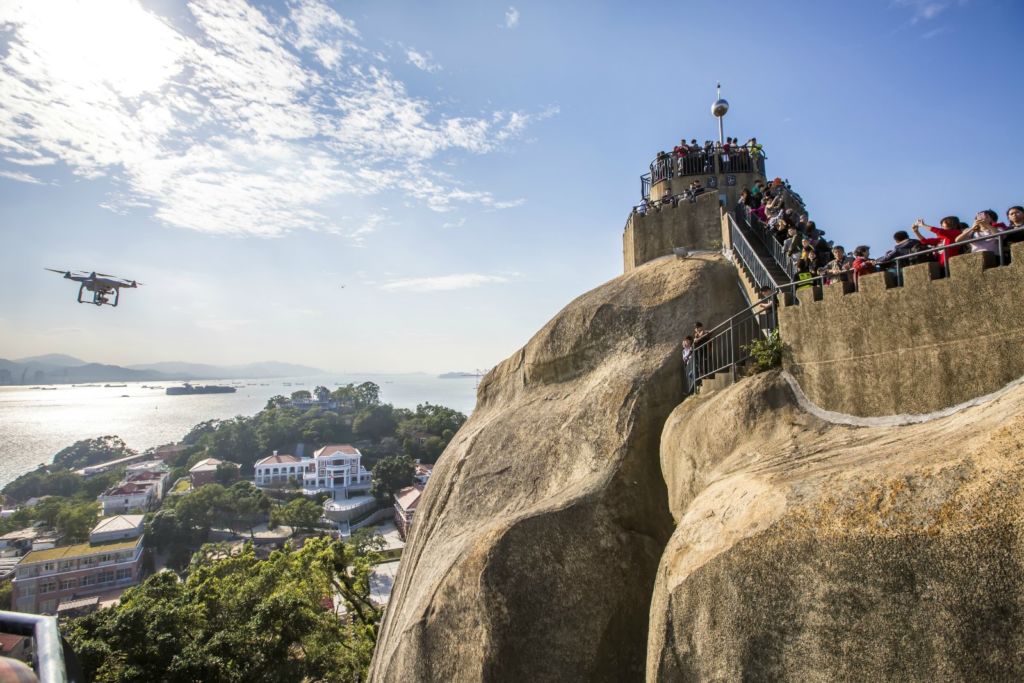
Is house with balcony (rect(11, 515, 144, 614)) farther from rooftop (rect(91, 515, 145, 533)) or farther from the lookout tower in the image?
the lookout tower

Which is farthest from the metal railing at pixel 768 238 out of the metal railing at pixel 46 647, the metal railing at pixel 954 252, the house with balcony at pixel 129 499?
the house with balcony at pixel 129 499

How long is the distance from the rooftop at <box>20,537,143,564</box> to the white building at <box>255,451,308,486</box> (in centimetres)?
4250

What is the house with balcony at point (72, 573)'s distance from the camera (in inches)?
2191

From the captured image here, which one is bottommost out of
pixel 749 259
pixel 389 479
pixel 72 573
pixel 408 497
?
pixel 72 573

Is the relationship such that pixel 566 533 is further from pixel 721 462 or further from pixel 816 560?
pixel 816 560

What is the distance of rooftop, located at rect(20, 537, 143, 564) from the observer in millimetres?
58344

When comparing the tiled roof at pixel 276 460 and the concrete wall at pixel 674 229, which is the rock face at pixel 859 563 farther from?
the tiled roof at pixel 276 460

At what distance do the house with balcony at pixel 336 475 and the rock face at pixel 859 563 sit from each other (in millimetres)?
103281

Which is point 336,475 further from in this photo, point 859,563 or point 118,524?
point 859,563

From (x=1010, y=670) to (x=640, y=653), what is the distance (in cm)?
540

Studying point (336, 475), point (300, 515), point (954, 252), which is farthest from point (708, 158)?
point (336, 475)

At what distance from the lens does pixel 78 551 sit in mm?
61219

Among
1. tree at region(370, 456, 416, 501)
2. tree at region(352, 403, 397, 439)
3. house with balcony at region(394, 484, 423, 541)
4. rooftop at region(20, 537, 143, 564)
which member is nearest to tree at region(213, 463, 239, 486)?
tree at region(370, 456, 416, 501)

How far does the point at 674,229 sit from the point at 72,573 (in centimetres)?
7450
